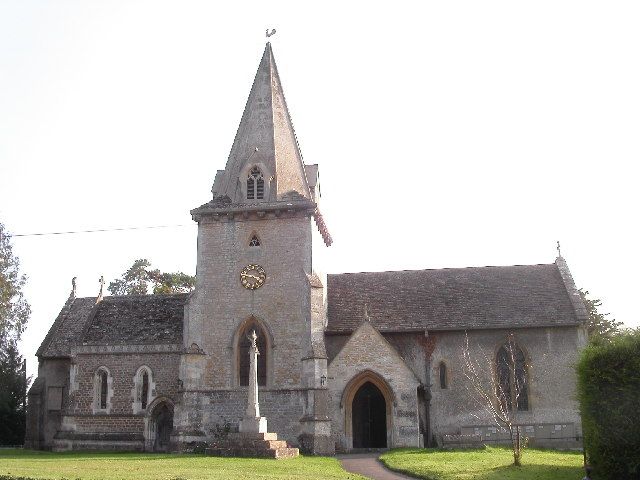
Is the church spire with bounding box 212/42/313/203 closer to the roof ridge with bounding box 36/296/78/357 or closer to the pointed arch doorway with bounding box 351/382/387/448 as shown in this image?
the pointed arch doorway with bounding box 351/382/387/448

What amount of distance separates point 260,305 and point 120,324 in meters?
8.96

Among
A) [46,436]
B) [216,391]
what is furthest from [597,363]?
[46,436]

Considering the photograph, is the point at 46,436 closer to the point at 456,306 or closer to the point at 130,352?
the point at 130,352

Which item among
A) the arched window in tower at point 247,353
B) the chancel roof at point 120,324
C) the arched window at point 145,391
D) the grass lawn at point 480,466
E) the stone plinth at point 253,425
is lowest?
the grass lawn at point 480,466

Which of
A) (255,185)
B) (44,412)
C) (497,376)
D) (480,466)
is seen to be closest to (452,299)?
(497,376)

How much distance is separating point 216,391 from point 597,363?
1871 cm

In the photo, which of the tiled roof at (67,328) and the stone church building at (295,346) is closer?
the stone church building at (295,346)

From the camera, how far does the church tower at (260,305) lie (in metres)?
30.5

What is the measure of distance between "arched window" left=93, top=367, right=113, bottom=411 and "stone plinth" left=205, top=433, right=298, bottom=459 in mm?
9223

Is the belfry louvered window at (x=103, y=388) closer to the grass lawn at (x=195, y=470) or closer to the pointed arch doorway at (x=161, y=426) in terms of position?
the pointed arch doorway at (x=161, y=426)

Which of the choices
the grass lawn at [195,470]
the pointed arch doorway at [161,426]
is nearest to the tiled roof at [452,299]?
the pointed arch doorway at [161,426]

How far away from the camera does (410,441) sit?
29.8m

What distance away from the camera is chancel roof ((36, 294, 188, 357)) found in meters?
35.2

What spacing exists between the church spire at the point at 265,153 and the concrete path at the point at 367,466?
484 inches
